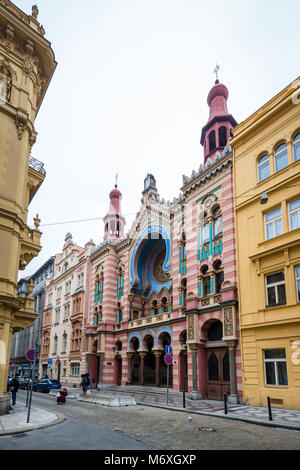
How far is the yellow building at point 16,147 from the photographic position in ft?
52.6

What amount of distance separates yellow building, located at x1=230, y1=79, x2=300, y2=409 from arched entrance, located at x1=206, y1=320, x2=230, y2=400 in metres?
2.96

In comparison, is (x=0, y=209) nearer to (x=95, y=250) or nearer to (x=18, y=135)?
(x=18, y=135)

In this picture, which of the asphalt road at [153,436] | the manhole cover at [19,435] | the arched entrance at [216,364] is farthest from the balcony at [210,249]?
the manhole cover at [19,435]

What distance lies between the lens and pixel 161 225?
3222 centimetres

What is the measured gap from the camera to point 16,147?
1781 centimetres

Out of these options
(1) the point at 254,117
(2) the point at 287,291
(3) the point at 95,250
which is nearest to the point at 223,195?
(1) the point at 254,117

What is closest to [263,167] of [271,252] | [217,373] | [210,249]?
[271,252]

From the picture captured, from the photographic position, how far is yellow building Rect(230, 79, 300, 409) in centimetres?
1758

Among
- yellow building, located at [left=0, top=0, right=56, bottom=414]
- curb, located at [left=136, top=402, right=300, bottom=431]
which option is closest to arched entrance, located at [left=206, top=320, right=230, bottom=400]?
curb, located at [left=136, top=402, right=300, bottom=431]

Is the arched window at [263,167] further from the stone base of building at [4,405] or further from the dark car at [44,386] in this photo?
the dark car at [44,386]

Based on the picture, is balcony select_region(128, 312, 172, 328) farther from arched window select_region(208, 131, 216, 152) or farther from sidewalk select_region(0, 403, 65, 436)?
sidewalk select_region(0, 403, 65, 436)

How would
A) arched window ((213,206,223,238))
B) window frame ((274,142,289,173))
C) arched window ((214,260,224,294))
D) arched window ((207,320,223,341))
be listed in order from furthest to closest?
arched window ((213,206,223,238)), arched window ((214,260,224,294)), arched window ((207,320,223,341)), window frame ((274,142,289,173))

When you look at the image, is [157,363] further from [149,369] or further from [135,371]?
[135,371]

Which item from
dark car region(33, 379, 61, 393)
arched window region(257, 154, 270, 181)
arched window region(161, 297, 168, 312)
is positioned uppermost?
arched window region(257, 154, 270, 181)
